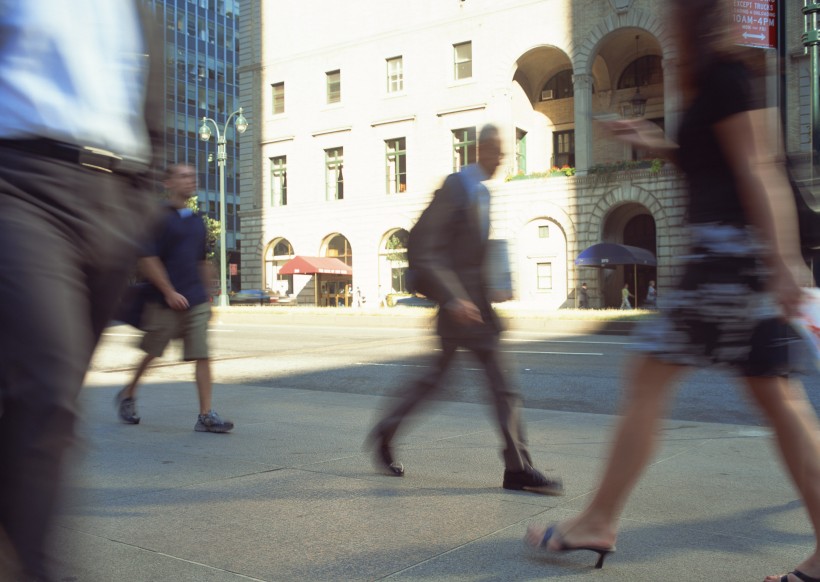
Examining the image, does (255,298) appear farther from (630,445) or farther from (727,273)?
(727,273)

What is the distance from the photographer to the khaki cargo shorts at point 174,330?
5527 millimetres

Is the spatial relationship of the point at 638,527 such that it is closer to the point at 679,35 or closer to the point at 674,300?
the point at 674,300

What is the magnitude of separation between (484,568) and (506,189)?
1322 inches

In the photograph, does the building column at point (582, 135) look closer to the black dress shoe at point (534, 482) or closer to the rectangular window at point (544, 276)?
the rectangular window at point (544, 276)

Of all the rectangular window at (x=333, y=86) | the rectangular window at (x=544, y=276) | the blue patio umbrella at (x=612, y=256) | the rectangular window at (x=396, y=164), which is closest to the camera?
the blue patio umbrella at (x=612, y=256)

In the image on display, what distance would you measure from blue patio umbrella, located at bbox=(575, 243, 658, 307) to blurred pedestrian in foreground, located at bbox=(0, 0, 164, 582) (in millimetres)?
29693

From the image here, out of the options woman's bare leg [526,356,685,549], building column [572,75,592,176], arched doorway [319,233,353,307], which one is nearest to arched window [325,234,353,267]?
arched doorway [319,233,353,307]

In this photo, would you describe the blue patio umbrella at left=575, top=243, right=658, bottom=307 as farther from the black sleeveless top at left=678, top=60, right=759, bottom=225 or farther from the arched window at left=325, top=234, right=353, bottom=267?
the black sleeveless top at left=678, top=60, right=759, bottom=225

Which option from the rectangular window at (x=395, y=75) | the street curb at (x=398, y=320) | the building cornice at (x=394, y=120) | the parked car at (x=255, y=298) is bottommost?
the street curb at (x=398, y=320)

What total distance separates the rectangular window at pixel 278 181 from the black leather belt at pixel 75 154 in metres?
42.4

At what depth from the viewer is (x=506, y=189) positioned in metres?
35.7

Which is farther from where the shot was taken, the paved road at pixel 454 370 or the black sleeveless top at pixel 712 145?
the paved road at pixel 454 370

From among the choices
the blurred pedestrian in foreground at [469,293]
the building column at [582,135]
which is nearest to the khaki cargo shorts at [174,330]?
the blurred pedestrian in foreground at [469,293]

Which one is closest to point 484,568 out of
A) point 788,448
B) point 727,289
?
point 788,448
